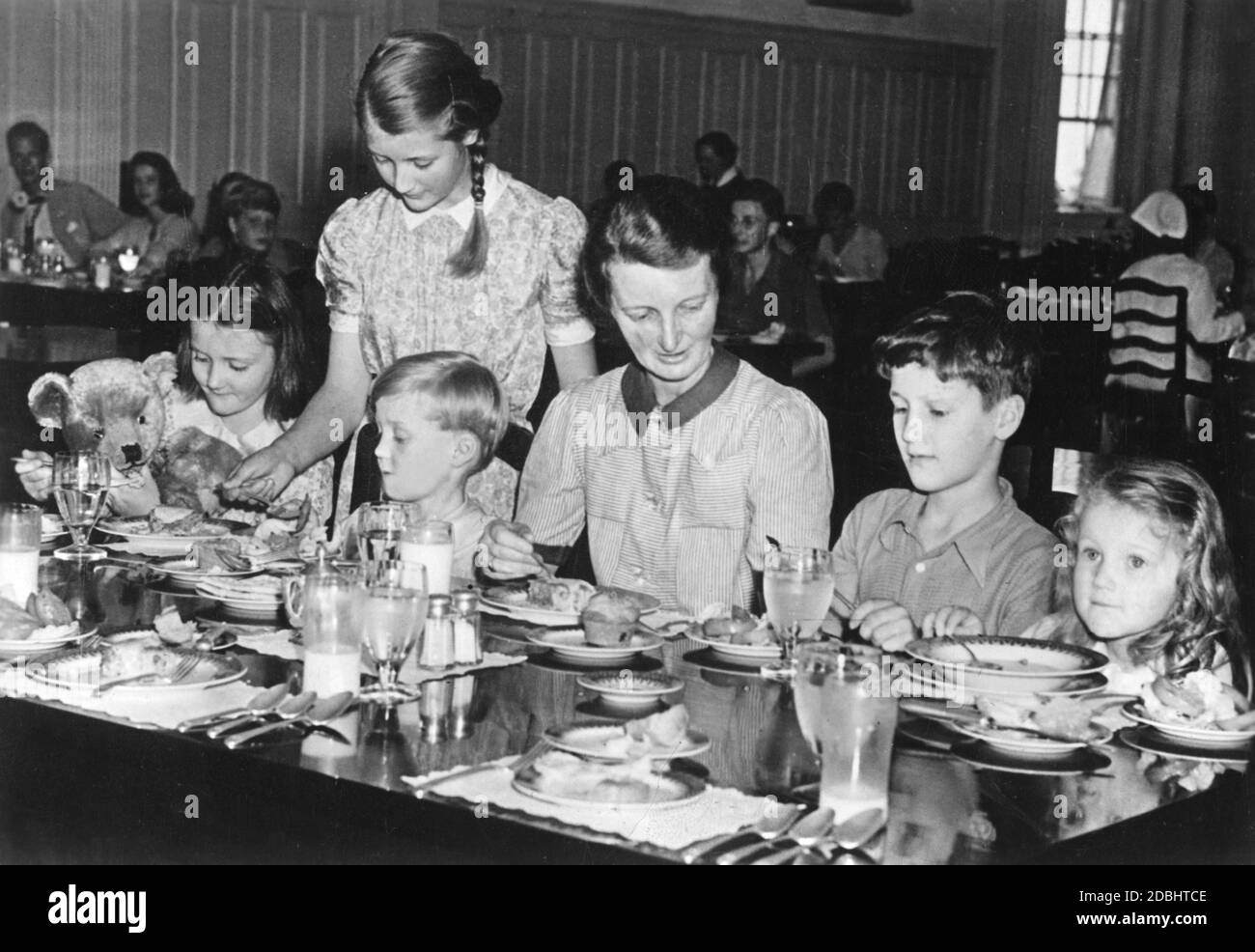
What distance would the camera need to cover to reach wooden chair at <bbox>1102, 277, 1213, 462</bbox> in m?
4.19

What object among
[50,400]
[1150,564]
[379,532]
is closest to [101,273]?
[50,400]

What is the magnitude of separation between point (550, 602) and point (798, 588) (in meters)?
0.49

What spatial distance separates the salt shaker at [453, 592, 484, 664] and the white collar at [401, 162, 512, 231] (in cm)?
176

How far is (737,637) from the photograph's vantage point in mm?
2041

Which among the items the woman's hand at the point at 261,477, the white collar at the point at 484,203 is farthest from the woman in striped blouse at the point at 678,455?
the woman's hand at the point at 261,477

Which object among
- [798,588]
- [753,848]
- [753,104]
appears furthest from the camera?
[753,104]

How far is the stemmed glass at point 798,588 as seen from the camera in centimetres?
185

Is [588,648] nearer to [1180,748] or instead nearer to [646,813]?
[646,813]

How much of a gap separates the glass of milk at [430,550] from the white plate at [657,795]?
75 cm

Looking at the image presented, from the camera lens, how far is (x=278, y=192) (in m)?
4.01

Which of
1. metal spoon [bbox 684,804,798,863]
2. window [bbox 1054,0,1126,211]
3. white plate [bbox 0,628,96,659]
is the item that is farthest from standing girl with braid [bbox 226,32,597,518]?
metal spoon [bbox 684,804,798,863]

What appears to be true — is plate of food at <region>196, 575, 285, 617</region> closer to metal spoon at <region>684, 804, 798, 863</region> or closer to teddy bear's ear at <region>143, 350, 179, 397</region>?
metal spoon at <region>684, 804, 798, 863</region>
